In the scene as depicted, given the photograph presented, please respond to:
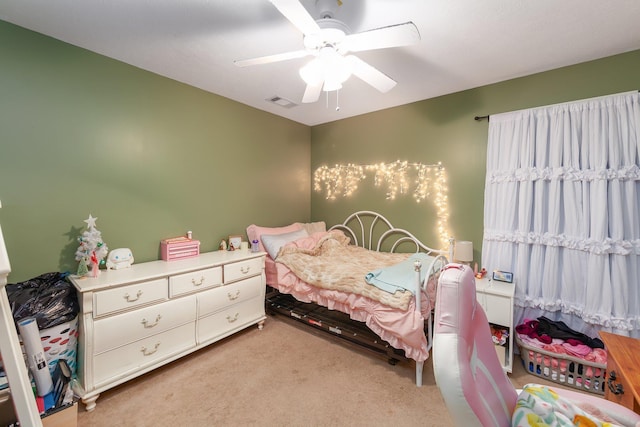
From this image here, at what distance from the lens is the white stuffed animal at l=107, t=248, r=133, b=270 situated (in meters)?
2.24

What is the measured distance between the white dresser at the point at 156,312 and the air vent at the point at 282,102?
5.94ft

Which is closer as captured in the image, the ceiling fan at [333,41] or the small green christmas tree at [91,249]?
the ceiling fan at [333,41]

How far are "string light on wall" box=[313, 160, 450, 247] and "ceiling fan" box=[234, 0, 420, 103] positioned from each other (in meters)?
1.57

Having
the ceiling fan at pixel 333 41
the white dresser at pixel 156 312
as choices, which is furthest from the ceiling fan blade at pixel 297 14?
the white dresser at pixel 156 312

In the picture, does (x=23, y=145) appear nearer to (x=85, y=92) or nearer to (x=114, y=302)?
(x=85, y=92)

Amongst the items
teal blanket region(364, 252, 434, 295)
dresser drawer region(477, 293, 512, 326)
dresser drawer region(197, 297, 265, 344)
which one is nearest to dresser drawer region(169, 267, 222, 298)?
dresser drawer region(197, 297, 265, 344)

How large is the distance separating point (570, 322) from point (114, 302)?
3.73 metres

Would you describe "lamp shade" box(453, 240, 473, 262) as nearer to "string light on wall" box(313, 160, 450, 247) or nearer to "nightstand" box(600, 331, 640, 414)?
"string light on wall" box(313, 160, 450, 247)

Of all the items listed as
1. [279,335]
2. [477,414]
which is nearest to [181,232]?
[279,335]

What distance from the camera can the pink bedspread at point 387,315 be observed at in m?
2.01

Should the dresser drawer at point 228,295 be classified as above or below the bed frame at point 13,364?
below

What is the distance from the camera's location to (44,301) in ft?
5.52

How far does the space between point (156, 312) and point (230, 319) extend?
0.72 meters

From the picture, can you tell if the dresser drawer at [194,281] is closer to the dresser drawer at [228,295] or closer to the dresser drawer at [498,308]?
the dresser drawer at [228,295]
